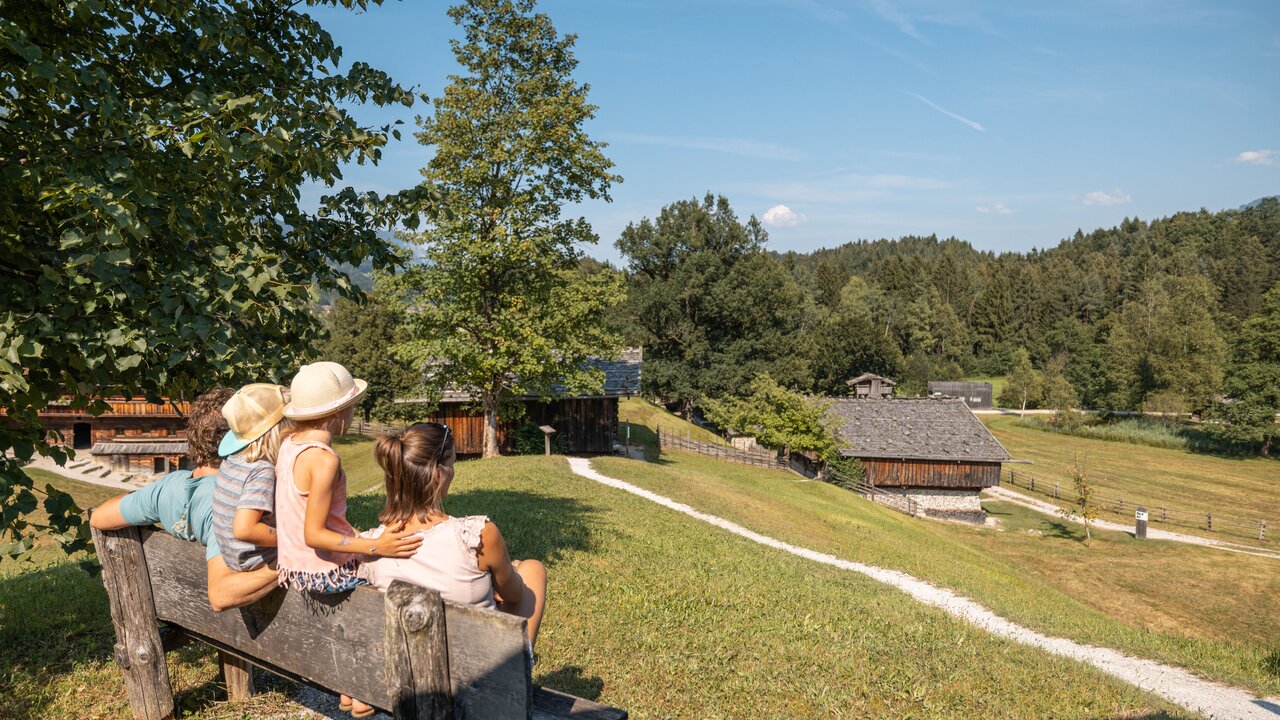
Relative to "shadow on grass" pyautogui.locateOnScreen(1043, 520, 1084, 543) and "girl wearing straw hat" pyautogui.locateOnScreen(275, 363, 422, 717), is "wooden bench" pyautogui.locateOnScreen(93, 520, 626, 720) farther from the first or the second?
"shadow on grass" pyautogui.locateOnScreen(1043, 520, 1084, 543)

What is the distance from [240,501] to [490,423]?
25844 mm

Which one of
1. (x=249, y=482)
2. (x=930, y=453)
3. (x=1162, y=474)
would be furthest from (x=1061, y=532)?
(x=249, y=482)

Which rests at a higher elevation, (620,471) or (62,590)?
(62,590)

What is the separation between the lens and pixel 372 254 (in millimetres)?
7723

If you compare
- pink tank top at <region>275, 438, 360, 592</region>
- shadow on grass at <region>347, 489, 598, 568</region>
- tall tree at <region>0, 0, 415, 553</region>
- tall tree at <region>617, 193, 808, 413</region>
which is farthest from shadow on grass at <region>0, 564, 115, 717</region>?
tall tree at <region>617, 193, 808, 413</region>

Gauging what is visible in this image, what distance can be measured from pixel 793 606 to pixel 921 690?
3119 millimetres

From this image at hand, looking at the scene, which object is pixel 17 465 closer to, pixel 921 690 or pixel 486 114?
pixel 921 690

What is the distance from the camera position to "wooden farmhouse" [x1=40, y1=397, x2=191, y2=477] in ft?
123

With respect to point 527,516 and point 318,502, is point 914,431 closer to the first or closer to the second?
point 527,516

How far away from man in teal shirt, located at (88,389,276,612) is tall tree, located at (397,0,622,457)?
21.0 m

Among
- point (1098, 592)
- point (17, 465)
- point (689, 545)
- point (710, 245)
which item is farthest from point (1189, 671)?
point (710, 245)

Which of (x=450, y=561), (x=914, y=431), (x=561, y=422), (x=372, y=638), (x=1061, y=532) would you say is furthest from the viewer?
(x=914, y=431)

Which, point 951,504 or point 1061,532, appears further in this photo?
point 951,504

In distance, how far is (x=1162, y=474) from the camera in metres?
55.7
